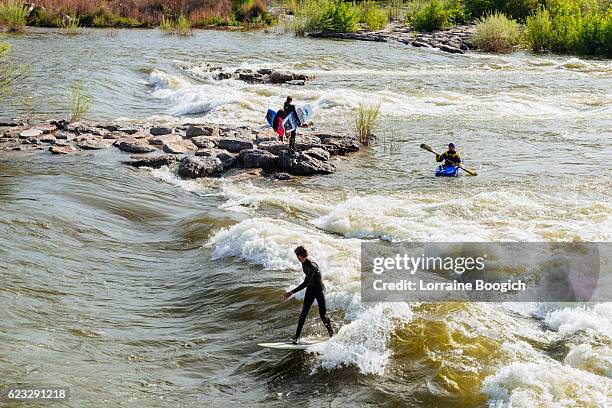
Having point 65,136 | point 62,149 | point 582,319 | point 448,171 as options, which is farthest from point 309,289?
point 65,136

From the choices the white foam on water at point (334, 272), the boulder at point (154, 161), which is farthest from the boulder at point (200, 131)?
the white foam on water at point (334, 272)

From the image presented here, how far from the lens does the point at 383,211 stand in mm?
14609

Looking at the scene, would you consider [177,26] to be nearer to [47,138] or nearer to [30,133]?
[30,133]

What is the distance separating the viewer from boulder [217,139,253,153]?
19.1m

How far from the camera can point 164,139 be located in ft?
65.1

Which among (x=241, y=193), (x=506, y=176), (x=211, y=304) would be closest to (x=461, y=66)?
(x=506, y=176)

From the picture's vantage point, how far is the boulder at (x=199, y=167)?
17453 millimetres

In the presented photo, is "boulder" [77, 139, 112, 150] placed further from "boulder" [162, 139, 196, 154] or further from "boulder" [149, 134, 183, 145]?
"boulder" [162, 139, 196, 154]

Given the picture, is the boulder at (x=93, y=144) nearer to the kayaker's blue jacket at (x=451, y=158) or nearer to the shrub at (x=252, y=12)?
the kayaker's blue jacket at (x=451, y=158)

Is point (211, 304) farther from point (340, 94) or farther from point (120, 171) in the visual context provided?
point (340, 94)

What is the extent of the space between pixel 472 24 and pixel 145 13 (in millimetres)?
20801

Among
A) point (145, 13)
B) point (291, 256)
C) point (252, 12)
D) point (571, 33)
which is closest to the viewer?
point (291, 256)

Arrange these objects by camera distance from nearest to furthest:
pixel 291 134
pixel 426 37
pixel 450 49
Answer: pixel 291 134, pixel 450 49, pixel 426 37

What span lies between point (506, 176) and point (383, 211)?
4187mm
